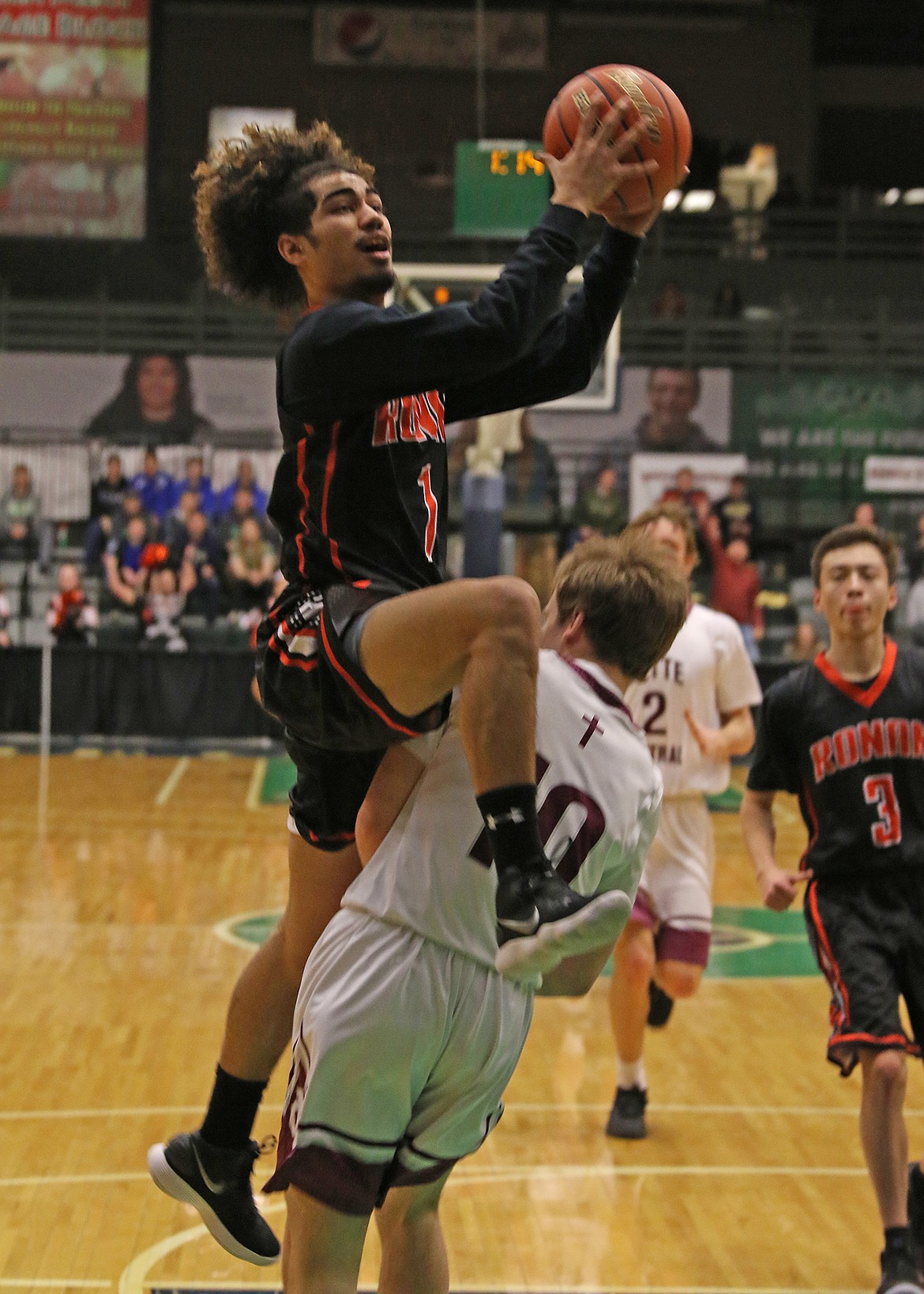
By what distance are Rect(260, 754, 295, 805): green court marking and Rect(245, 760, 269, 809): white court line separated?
21 millimetres

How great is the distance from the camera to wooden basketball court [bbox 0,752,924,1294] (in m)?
4.27

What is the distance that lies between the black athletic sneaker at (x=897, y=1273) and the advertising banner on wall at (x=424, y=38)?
19.9 meters

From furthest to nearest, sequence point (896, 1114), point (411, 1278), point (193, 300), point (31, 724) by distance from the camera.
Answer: point (193, 300), point (31, 724), point (896, 1114), point (411, 1278)

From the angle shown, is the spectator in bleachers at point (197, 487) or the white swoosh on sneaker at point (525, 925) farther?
the spectator in bleachers at point (197, 487)

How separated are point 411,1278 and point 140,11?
58.2ft

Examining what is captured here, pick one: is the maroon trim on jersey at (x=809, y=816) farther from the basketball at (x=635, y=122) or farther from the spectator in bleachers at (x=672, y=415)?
the spectator in bleachers at (x=672, y=415)

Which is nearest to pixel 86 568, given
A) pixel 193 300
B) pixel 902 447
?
pixel 193 300

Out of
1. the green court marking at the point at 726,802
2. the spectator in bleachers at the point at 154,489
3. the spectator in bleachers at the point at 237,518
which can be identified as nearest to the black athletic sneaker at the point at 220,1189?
the green court marking at the point at 726,802

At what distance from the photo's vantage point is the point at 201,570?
15562mm

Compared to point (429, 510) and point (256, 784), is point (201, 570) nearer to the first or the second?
point (256, 784)

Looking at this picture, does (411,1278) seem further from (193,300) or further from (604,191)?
(193,300)

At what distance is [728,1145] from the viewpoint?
5.27m

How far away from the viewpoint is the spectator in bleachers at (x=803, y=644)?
1580 centimetres

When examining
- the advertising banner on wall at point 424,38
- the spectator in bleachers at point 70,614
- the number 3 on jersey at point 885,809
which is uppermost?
the advertising banner on wall at point 424,38
